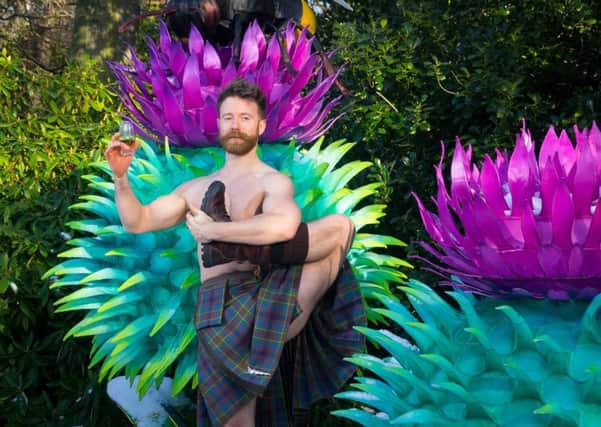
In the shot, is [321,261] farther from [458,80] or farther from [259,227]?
[458,80]

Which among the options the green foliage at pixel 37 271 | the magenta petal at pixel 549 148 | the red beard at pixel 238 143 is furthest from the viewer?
the green foliage at pixel 37 271

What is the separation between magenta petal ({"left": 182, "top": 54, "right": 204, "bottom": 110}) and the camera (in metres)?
3.16

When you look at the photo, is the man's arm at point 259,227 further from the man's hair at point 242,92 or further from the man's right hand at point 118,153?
the man's hair at point 242,92

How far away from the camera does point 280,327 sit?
276 centimetres

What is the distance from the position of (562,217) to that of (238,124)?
1.22 meters

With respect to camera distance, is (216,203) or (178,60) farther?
(178,60)

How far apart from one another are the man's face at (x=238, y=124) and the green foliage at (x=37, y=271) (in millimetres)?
1797

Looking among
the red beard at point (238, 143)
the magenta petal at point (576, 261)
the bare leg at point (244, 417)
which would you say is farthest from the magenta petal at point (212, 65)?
the magenta petal at point (576, 261)

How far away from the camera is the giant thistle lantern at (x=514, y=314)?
6.02 ft

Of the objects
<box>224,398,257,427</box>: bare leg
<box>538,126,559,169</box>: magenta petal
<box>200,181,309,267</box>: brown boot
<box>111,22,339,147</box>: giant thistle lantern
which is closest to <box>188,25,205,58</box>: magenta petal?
<box>111,22,339,147</box>: giant thistle lantern

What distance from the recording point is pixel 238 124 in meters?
2.84

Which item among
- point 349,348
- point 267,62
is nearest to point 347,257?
point 349,348

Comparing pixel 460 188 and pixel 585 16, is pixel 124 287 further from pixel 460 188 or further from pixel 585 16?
pixel 585 16

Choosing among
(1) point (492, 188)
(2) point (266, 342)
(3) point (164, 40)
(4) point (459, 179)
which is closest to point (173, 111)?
(3) point (164, 40)
